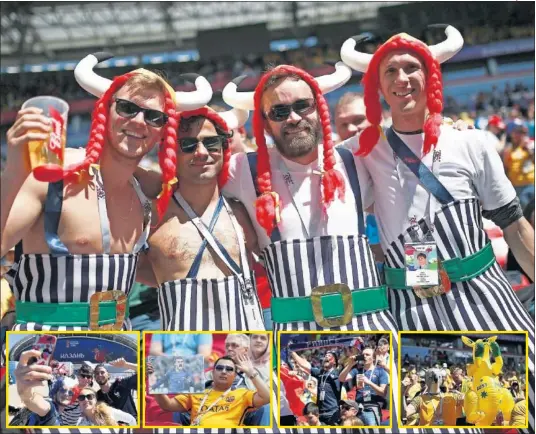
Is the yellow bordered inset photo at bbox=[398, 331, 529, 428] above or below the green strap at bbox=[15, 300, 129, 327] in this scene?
below

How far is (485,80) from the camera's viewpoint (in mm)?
18234

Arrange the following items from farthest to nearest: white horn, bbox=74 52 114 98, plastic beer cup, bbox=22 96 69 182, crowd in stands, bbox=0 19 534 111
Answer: crowd in stands, bbox=0 19 534 111 → white horn, bbox=74 52 114 98 → plastic beer cup, bbox=22 96 69 182

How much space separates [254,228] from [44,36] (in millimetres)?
17994

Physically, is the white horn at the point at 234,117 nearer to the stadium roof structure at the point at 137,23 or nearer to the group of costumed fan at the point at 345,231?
the group of costumed fan at the point at 345,231

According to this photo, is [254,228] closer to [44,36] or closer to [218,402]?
[218,402]

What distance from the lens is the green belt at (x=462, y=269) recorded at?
3422mm

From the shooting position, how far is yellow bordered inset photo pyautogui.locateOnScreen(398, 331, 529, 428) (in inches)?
122

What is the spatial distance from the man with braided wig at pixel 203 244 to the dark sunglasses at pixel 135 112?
0.57 ft

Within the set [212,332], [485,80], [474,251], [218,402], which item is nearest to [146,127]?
[212,332]

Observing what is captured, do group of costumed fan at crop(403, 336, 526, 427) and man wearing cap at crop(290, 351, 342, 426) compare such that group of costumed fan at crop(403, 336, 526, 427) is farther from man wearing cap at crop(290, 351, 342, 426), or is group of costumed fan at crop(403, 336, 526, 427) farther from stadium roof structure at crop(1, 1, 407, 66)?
stadium roof structure at crop(1, 1, 407, 66)

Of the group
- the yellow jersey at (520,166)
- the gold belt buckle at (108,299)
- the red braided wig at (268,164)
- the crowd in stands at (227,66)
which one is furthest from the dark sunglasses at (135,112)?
the crowd in stands at (227,66)

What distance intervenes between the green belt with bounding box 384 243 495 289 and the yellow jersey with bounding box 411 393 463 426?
21.9 inches

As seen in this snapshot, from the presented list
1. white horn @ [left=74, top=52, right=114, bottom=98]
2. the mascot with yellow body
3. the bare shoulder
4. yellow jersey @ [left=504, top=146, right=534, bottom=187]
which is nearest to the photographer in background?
the mascot with yellow body

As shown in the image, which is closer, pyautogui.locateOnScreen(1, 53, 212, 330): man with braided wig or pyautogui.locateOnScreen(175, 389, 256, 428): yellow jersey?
pyautogui.locateOnScreen(175, 389, 256, 428): yellow jersey
